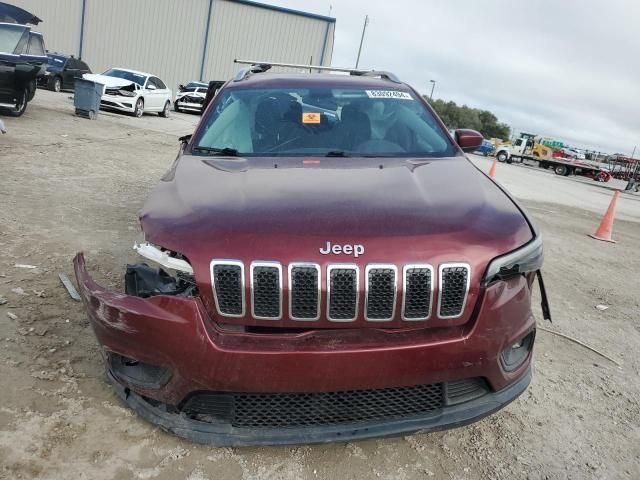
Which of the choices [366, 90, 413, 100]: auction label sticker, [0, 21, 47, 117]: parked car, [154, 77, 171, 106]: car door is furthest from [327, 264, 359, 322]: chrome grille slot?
[154, 77, 171, 106]: car door

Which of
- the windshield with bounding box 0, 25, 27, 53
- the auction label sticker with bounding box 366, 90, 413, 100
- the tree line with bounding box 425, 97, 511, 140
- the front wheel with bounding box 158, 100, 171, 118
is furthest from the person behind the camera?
the tree line with bounding box 425, 97, 511, 140

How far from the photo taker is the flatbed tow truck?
36.5 metres

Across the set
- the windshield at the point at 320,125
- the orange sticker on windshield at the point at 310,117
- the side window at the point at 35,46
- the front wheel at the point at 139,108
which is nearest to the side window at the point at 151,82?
the front wheel at the point at 139,108

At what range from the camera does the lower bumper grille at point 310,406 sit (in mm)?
1971

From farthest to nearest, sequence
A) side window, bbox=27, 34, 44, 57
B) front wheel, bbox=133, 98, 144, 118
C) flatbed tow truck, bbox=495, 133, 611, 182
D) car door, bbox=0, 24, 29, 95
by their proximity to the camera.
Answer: flatbed tow truck, bbox=495, 133, 611, 182 < front wheel, bbox=133, 98, 144, 118 < side window, bbox=27, 34, 44, 57 < car door, bbox=0, 24, 29, 95

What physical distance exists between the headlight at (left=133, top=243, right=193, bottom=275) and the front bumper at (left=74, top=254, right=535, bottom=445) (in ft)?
0.42

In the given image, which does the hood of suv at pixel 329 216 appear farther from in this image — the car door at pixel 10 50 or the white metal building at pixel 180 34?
the white metal building at pixel 180 34

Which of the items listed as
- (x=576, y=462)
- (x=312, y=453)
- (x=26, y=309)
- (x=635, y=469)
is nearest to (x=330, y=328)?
(x=312, y=453)

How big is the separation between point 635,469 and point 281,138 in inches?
98.3

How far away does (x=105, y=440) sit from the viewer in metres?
2.15

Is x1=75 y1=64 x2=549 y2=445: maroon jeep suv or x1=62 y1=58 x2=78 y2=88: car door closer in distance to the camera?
x1=75 y1=64 x2=549 y2=445: maroon jeep suv

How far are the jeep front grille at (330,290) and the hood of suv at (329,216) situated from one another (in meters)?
0.03

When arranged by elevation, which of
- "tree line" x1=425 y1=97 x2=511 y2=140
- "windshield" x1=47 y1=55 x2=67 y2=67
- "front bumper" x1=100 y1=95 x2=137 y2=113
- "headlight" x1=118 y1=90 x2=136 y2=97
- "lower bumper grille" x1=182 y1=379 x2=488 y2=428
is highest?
"lower bumper grille" x1=182 y1=379 x2=488 y2=428

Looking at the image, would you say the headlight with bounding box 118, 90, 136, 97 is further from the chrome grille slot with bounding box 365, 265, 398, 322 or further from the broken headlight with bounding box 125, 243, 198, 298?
the chrome grille slot with bounding box 365, 265, 398, 322
